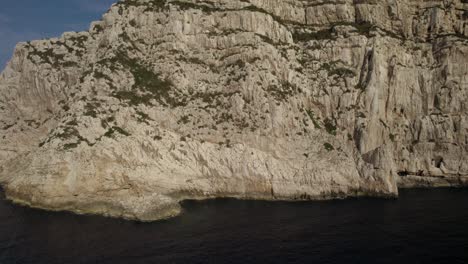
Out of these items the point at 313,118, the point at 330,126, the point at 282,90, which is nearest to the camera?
the point at 282,90

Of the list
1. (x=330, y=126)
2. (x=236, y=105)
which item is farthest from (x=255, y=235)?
(x=330, y=126)

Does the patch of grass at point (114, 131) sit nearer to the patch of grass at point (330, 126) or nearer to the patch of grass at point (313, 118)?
the patch of grass at point (313, 118)

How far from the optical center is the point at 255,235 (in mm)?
49719

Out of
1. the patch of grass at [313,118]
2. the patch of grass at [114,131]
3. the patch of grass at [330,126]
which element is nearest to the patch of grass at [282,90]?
the patch of grass at [313,118]

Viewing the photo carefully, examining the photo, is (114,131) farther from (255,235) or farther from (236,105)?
(255,235)

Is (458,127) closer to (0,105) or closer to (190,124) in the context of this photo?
(190,124)

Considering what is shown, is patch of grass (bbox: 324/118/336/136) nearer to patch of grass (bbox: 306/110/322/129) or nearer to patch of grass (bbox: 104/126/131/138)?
patch of grass (bbox: 306/110/322/129)

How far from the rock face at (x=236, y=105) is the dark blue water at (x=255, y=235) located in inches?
245

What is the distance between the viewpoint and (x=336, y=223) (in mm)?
54500

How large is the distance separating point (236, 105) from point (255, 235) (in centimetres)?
3690

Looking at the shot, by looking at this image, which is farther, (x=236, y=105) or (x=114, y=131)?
(x=236, y=105)

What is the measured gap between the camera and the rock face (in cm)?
6812

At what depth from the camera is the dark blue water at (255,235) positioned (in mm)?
42406

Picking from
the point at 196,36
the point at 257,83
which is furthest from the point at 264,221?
the point at 196,36
